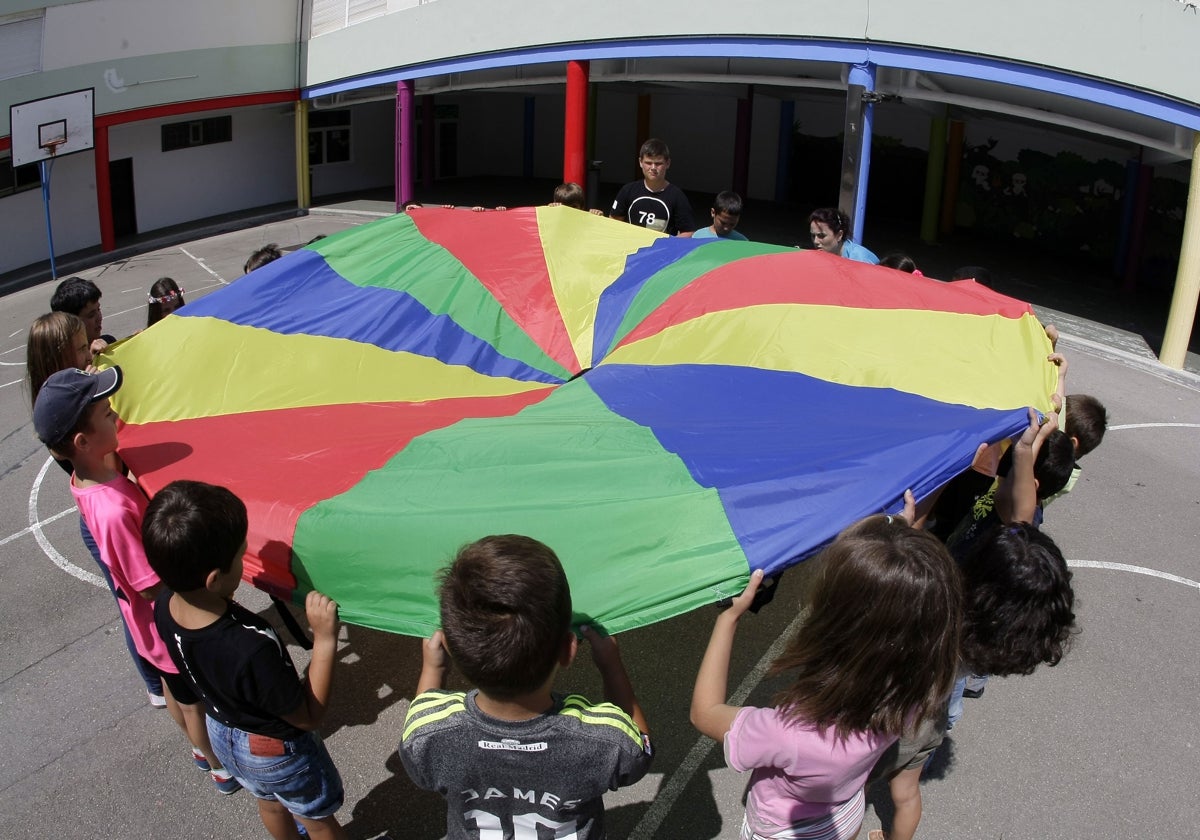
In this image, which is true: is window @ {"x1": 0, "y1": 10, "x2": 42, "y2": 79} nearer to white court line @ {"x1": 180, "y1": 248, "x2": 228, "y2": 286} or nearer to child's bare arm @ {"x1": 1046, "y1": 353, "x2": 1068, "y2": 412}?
white court line @ {"x1": 180, "y1": 248, "x2": 228, "y2": 286}

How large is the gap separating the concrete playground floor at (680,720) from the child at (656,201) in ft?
8.52

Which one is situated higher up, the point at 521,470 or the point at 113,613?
the point at 521,470

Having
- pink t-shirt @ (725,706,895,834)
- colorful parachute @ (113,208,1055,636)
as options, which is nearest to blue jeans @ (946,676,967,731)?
colorful parachute @ (113,208,1055,636)

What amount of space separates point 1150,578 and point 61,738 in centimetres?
525

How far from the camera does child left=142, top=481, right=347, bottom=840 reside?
2748 millimetres

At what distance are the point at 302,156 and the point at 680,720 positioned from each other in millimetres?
15223

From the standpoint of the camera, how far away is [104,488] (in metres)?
3.30

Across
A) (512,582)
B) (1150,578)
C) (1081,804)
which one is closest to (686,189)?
(1150,578)

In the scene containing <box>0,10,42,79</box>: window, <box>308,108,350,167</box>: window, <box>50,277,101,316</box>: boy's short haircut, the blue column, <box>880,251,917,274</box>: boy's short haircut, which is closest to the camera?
<box>50,277,101,316</box>: boy's short haircut

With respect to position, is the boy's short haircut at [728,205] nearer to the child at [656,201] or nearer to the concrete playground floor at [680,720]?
the child at [656,201]

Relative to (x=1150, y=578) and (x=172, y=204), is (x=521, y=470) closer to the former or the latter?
(x=1150, y=578)

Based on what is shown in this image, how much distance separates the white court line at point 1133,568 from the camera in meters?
5.41

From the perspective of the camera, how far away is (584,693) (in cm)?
441

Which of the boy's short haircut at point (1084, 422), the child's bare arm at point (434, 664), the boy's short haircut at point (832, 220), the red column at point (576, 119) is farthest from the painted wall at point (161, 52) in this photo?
the boy's short haircut at point (1084, 422)
